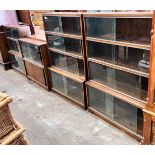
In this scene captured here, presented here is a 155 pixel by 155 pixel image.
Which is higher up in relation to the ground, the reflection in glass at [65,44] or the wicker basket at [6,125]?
the reflection in glass at [65,44]

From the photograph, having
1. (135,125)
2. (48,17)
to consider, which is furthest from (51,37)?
(135,125)

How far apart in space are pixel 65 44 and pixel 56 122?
1183 millimetres

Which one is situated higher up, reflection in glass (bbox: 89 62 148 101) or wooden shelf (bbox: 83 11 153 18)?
wooden shelf (bbox: 83 11 153 18)

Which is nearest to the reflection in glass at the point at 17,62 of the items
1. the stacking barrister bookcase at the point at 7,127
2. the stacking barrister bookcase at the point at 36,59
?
the stacking barrister bookcase at the point at 36,59

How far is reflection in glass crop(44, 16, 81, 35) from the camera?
104 inches

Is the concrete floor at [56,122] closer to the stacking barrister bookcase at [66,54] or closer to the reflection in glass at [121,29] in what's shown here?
the stacking barrister bookcase at [66,54]

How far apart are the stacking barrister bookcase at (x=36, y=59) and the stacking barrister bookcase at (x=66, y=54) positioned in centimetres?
12

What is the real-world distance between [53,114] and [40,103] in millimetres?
Result: 440

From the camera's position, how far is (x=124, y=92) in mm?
2359

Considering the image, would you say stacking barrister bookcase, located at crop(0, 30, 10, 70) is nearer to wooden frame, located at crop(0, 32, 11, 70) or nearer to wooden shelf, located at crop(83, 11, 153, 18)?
wooden frame, located at crop(0, 32, 11, 70)

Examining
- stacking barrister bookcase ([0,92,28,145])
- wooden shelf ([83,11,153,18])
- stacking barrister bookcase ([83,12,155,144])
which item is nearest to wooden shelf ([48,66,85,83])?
stacking barrister bookcase ([83,12,155,144])

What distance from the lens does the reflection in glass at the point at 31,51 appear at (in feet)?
11.6

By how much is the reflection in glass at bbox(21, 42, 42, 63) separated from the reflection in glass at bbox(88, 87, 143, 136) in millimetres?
1301

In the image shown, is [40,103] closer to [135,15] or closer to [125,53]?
[125,53]
